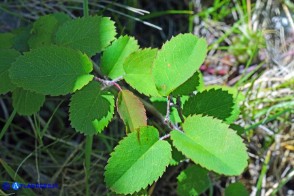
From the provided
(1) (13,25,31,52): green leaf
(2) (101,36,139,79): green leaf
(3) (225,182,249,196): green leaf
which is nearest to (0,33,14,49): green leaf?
(1) (13,25,31,52): green leaf

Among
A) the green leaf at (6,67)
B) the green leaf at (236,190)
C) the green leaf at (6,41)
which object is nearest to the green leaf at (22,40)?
the green leaf at (6,41)

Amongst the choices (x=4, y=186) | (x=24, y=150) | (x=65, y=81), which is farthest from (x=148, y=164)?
(x=24, y=150)

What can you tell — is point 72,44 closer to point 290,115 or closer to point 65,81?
point 65,81

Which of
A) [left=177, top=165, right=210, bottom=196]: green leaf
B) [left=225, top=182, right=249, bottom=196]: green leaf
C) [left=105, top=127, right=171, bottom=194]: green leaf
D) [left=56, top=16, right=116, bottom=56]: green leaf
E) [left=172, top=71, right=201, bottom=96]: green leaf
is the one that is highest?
[left=56, top=16, right=116, bottom=56]: green leaf

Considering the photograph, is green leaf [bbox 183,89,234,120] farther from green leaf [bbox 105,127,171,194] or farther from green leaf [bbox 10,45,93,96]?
green leaf [bbox 10,45,93,96]

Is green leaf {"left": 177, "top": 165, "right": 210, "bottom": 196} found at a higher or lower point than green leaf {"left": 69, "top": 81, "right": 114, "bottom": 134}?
lower
